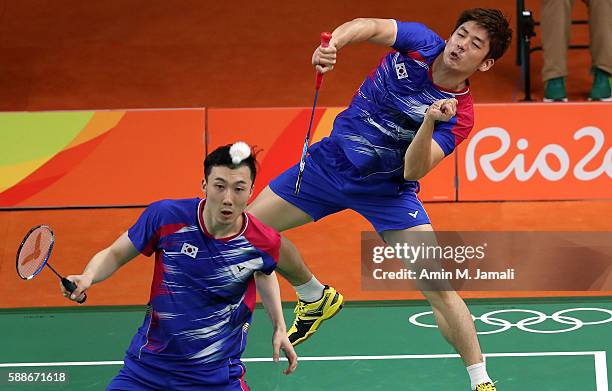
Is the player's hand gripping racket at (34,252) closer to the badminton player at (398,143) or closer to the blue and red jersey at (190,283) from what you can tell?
the blue and red jersey at (190,283)

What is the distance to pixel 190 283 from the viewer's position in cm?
510

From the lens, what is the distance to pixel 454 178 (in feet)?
31.6

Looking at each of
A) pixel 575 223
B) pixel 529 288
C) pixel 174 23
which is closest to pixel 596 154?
pixel 575 223

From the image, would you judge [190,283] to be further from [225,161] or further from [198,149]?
[198,149]

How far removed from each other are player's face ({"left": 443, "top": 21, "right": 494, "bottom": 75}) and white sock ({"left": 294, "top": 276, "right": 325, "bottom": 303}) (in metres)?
1.43

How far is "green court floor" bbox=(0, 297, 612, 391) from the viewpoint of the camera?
698cm

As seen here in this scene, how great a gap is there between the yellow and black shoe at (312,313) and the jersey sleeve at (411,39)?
4.73ft

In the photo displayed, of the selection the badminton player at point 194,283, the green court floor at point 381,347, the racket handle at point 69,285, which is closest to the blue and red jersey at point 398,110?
the green court floor at point 381,347

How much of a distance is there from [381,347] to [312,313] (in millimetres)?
666

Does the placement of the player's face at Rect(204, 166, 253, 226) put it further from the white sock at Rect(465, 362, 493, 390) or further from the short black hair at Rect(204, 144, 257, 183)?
the white sock at Rect(465, 362, 493, 390)

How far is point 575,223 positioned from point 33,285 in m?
3.90

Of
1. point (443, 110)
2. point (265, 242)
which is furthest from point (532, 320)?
point (265, 242)

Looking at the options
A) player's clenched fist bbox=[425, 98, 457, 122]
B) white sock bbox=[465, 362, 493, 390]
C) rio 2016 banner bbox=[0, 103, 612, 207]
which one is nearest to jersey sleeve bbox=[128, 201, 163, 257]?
player's clenched fist bbox=[425, 98, 457, 122]

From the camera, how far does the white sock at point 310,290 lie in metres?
6.89
